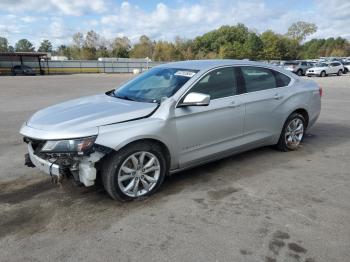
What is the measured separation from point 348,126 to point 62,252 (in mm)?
7399

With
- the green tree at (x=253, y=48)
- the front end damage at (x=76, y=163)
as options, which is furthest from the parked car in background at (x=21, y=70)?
the green tree at (x=253, y=48)

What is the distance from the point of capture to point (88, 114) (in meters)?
3.88

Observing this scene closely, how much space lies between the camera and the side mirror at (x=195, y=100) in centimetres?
405

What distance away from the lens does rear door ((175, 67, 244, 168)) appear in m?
4.24

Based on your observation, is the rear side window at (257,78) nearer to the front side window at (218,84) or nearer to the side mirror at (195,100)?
the front side window at (218,84)

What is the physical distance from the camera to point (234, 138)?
4.84m

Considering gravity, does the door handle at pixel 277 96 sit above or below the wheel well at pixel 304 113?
above

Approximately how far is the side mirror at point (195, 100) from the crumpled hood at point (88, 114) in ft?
1.29

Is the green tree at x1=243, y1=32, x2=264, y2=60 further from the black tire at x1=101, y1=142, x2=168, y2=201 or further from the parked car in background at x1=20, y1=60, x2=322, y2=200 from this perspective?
the black tire at x1=101, y1=142, x2=168, y2=201

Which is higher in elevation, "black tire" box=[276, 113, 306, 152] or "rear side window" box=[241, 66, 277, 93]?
"rear side window" box=[241, 66, 277, 93]

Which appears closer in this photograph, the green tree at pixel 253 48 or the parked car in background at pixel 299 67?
the parked car in background at pixel 299 67

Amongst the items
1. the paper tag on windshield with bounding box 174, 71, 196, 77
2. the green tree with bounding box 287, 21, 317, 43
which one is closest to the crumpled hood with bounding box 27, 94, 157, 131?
the paper tag on windshield with bounding box 174, 71, 196, 77

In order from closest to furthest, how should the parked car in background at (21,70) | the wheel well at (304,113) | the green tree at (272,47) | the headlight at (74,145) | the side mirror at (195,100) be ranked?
the headlight at (74,145)
the side mirror at (195,100)
the wheel well at (304,113)
the parked car in background at (21,70)
the green tree at (272,47)

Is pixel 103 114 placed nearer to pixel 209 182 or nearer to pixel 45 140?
pixel 45 140
